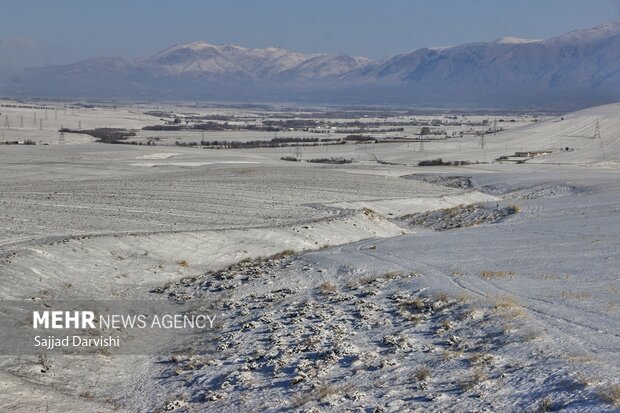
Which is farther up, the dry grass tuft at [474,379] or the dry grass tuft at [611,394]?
the dry grass tuft at [611,394]

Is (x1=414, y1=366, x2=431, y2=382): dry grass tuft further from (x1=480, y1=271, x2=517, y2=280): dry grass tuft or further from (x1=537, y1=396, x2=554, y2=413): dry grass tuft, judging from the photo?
(x1=480, y1=271, x2=517, y2=280): dry grass tuft

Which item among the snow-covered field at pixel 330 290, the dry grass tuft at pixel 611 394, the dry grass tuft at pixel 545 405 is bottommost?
the snow-covered field at pixel 330 290

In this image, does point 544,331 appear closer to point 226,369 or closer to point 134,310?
point 226,369

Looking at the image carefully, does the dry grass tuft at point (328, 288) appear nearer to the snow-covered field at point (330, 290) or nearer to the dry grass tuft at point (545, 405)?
the snow-covered field at point (330, 290)

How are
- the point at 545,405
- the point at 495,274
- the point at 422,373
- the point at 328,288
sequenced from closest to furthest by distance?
the point at 545,405 → the point at 422,373 → the point at 328,288 → the point at 495,274

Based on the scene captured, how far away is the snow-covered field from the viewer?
12359mm

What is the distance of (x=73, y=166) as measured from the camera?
61906mm

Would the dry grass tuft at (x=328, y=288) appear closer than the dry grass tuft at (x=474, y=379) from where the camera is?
No

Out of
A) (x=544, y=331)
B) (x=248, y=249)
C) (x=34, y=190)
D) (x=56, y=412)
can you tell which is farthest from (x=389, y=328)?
(x=34, y=190)

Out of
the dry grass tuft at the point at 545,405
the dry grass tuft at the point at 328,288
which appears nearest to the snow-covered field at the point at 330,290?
the dry grass tuft at the point at 545,405

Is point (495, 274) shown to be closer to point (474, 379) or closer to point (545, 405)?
point (474, 379)

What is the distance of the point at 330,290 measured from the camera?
19078 mm

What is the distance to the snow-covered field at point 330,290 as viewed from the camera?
1236cm

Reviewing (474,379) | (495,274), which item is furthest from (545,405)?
(495,274)
